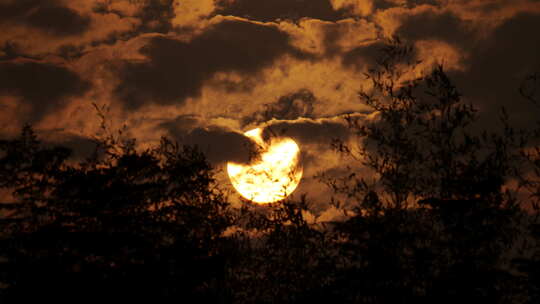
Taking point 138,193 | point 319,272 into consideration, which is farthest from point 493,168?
point 138,193

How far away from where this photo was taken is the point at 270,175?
93.1 ft

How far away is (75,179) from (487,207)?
1977 cm

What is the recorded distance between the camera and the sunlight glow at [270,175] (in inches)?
1099

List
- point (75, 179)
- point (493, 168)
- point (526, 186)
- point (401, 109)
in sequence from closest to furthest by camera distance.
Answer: point (526, 186)
point (493, 168)
point (401, 109)
point (75, 179)

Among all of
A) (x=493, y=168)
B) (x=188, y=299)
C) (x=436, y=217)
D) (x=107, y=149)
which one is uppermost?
(x=107, y=149)

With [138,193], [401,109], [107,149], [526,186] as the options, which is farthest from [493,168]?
[107,149]

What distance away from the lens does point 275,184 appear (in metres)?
28.2

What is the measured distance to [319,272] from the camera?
28.4m

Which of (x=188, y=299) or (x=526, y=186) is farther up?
(x=526, y=186)

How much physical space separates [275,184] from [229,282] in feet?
20.7

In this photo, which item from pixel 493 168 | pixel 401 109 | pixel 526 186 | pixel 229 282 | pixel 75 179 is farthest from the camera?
pixel 229 282

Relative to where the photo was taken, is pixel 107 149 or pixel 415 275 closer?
pixel 415 275

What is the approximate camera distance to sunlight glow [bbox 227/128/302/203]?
91.6 ft

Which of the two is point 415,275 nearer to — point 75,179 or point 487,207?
point 487,207
